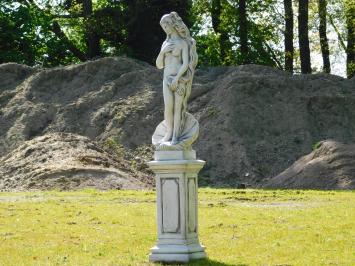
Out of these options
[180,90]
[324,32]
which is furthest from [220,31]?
[180,90]

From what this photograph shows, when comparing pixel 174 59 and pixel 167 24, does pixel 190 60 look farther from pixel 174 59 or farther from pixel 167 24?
pixel 167 24

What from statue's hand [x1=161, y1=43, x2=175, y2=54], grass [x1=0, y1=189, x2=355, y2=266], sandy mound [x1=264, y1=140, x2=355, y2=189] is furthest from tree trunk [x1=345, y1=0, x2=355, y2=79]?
statue's hand [x1=161, y1=43, x2=175, y2=54]

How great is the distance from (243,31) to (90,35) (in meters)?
8.76

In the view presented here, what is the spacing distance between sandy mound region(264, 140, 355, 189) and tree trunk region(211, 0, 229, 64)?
72.0ft

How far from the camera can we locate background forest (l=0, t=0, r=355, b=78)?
47.7 metres

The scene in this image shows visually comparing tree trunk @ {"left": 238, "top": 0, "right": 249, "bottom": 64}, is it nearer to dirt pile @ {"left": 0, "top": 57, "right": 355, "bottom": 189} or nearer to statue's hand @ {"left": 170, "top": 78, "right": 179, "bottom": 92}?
dirt pile @ {"left": 0, "top": 57, "right": 355, "bottom": 189}

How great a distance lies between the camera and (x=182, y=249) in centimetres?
1352

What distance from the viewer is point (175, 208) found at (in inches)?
536

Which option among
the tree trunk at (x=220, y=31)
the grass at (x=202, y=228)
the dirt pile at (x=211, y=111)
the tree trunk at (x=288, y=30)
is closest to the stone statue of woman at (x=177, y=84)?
the grass at (x=202, y=228)

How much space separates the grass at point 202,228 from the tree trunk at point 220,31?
1069 inches

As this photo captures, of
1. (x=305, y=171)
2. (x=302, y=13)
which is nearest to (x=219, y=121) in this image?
(x=305, y=171)

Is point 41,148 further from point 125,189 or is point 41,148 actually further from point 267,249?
point 267,249

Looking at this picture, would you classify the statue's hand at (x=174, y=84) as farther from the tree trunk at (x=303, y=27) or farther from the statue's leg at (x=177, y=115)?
the tree trunk at (x=303, y=27)

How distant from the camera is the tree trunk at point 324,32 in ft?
165
